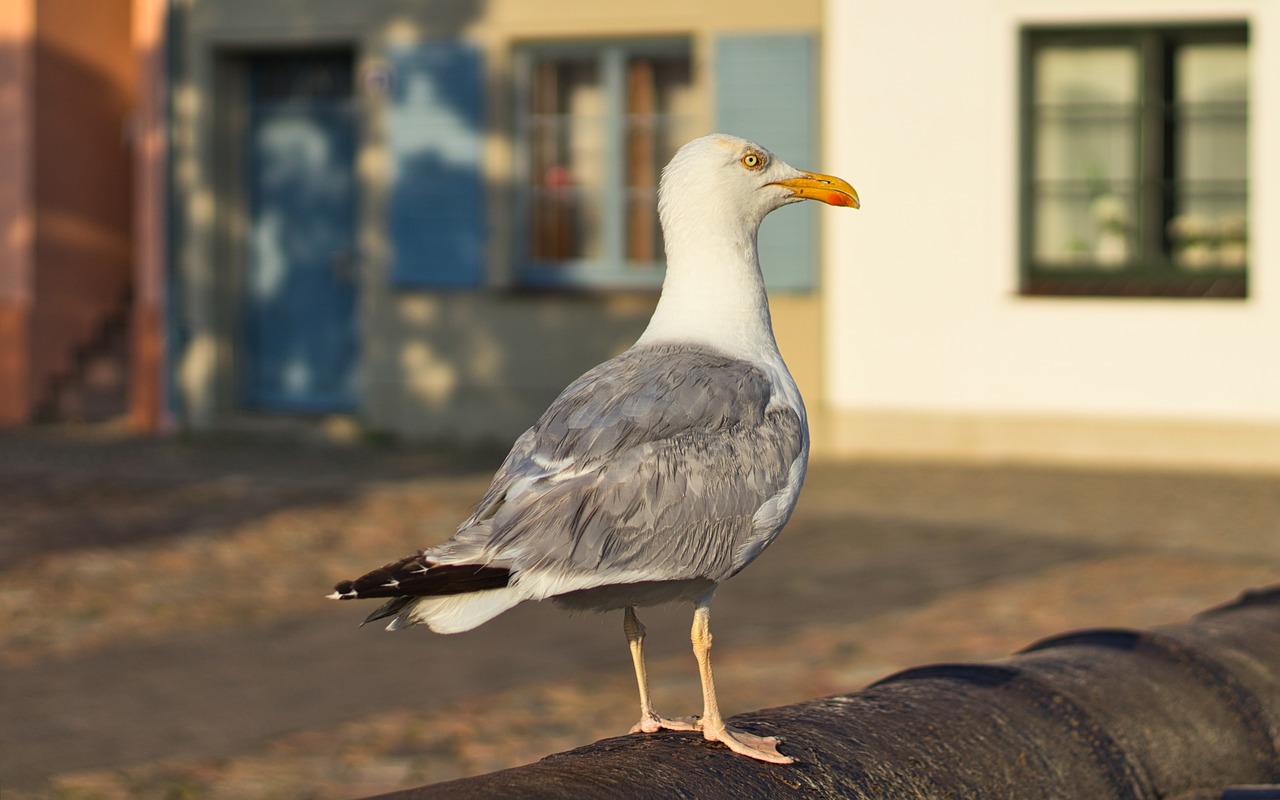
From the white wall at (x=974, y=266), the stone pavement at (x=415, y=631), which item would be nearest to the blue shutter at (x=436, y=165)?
the stone pavement at (x=415, y=631)

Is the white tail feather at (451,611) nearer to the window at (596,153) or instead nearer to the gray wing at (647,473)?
the gray wing at (647,473)

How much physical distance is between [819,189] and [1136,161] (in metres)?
11.6

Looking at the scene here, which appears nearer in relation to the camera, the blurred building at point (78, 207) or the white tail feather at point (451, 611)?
the white tail feather at point (451, 611)

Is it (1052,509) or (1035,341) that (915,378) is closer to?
(1035,341)

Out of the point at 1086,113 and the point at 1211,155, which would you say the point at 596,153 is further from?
the point at 1211,155

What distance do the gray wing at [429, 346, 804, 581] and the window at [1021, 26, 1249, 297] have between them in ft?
37.4

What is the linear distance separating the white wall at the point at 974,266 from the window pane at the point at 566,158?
6.79 ft

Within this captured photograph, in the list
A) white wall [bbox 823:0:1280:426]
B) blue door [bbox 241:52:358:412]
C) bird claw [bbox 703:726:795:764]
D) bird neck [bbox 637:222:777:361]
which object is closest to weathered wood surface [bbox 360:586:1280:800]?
bird claw [bbox 703:726:795:764]

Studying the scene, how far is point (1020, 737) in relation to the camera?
301 centimetres

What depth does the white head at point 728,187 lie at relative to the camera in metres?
2.85

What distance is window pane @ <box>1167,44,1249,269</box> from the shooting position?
13648mm

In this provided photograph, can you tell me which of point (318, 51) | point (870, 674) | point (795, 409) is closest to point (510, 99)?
point (318, 51)

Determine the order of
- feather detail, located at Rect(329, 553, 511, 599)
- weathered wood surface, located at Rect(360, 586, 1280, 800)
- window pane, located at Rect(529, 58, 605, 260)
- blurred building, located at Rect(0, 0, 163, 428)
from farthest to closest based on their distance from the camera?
blurred building, located at Rect(0, 0, 163, 428), window pane, located at Rect(529, 58, 605, 260), weathered wood surface, located at Rect(360, 586, 1280, 800), feather detail, located at Rect(329, 553, 511, 599)

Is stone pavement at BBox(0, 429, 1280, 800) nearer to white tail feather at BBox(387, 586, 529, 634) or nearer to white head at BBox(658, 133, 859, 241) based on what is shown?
white head at BBox(658, 133, 859, 241)
